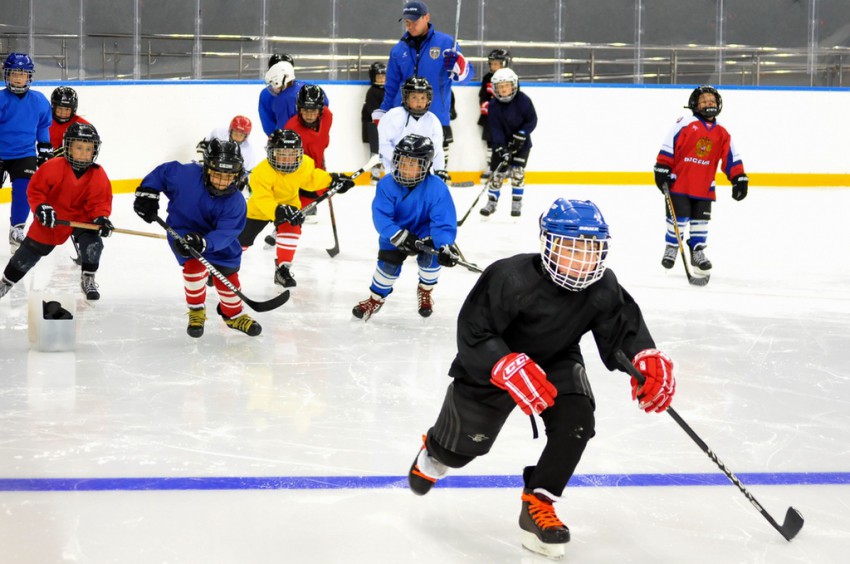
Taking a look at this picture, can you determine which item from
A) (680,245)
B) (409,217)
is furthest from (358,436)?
(680,245)

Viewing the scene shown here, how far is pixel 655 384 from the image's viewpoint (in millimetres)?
2457

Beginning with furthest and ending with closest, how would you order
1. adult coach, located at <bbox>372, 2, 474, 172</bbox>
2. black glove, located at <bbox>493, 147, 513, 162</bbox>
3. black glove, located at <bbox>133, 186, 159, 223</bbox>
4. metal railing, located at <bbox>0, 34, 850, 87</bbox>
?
metal railing, located at <bbox>0, 34, 850, 87</bbox>, black glove, located at <bbox>493, 147, 513, 162</bbox>, adult coach, located at <bbox>372, 2, 474, 172</bbox>, black glove, located at <bbox>133, 186, 159, 223</bbox>

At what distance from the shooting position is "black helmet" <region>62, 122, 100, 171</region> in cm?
481

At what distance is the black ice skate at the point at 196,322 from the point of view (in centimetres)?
455

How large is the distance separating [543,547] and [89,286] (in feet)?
10.6

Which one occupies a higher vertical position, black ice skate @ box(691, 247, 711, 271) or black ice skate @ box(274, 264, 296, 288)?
black ice skate @ box(691, 247, 711, 271)

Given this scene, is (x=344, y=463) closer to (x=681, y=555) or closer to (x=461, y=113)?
(x=681, y=555)

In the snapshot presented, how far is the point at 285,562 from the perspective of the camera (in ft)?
7.95

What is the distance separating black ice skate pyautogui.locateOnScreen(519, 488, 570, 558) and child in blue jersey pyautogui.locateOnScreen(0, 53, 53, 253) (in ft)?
14.6

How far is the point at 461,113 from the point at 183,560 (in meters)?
8.18

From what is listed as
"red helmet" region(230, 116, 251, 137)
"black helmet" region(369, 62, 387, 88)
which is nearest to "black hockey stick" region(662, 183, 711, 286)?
"red helmet" region(230, 116, 251, 137)

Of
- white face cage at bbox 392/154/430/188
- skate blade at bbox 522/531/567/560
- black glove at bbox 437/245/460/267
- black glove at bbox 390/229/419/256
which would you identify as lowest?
skate blade at bbox 522/531/567/560

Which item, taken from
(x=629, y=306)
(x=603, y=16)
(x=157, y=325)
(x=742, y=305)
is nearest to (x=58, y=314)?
(x=157, y=325)

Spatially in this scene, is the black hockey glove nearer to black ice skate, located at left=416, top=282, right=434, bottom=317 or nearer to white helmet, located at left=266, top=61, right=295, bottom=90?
black ice skate, located at left=416, top=282, right=434, bottom=317
